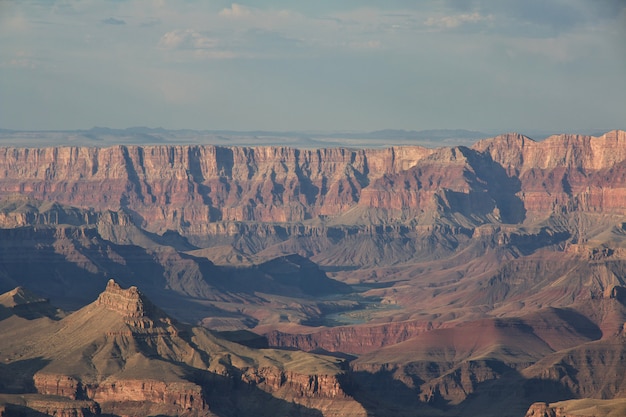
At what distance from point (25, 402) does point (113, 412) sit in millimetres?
13663

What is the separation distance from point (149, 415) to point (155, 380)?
5.38m

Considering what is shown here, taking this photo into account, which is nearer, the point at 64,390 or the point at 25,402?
the point at 25,402

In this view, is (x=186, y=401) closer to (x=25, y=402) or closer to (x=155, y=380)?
(x=155, y=380)

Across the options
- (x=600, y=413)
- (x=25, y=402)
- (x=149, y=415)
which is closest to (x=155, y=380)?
(x=149, y=415)

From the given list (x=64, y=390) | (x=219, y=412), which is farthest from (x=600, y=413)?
(x=64, y=390)

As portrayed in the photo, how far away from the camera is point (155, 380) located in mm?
199375

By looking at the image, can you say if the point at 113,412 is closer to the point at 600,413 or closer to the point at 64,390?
the point at 64,390

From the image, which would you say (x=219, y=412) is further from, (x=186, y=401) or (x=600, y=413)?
(x=600, y=413)

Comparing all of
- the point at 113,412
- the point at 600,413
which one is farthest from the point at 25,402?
the point at 600,413

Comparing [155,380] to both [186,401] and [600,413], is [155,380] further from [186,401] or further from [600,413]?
[600,413]

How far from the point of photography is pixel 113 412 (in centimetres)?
19638

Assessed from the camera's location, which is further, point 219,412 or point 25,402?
point 219,412

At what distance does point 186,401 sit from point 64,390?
14.3 m

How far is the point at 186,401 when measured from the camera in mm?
195875
